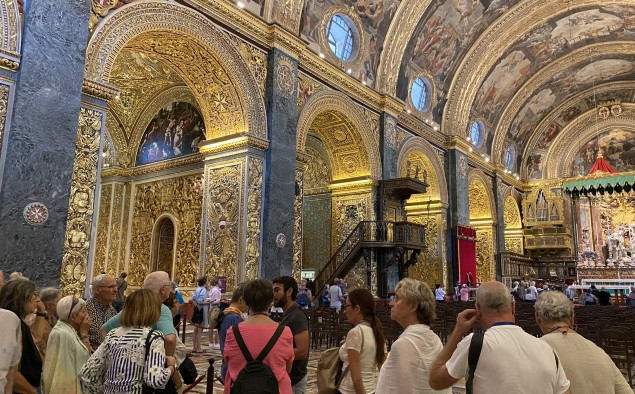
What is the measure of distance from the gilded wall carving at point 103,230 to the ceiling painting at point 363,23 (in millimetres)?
9176

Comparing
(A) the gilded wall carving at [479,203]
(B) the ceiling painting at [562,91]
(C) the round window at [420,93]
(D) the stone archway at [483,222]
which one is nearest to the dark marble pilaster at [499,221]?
(D) the stone archway at [483,222]

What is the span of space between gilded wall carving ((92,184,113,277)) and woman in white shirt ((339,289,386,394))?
14.9 m

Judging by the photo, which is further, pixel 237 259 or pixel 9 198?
pixel 237 259

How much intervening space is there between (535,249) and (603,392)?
27.8 m

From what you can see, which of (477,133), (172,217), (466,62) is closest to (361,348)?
(172,217)

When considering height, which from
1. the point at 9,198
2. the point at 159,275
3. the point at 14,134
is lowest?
the point at 159,275

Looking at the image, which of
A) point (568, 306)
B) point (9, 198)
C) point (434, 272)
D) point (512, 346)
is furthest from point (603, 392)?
point (434, 272)

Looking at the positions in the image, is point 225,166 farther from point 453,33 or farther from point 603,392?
point 453,33

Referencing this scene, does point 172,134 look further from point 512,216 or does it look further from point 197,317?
point 512,216

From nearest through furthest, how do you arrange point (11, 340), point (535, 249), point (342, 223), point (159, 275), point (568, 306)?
1. point (568, 306)
2. point (11, 340)
3. point (159, 275)
4. point (342, 223)
5. point (535, 249)

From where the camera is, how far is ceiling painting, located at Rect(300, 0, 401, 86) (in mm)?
13406

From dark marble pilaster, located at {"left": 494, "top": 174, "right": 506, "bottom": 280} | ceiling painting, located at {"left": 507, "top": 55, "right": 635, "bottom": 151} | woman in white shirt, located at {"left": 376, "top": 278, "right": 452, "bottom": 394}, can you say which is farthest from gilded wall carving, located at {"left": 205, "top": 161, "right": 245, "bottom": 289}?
ceiling painting, located at {"left": 507, "top": 55, "right": 635, "bottom": 151}

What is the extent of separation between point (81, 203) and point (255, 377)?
6.61 meters

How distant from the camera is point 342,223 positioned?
16312 millimetres
